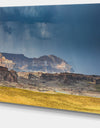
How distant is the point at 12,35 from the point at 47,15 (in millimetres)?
841

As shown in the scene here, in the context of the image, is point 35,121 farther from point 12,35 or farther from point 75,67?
point 12,35

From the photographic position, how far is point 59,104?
319cm

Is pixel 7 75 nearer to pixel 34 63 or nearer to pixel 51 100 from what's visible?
pixel 34 63

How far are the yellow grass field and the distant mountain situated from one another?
0.49m

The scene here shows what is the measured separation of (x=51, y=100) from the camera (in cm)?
323

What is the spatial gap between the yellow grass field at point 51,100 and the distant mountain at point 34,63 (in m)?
0.49

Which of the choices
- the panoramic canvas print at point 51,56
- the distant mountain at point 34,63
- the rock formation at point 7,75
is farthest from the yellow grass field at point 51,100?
the distant mountain at point 34,63

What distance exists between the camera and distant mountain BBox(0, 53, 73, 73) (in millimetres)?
3137

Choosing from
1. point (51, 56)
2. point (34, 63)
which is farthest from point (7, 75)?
point (51, 56)

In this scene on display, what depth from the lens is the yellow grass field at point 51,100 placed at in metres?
3.03

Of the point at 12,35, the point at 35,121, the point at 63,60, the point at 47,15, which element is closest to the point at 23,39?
the point at 12,35

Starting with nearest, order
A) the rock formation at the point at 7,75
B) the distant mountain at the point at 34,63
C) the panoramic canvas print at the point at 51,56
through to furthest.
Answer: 1. the panoramic canvas print at the point at 51,56
2. the distant mountain at the point at 34,63
3. the rock formation at the point at 7,75

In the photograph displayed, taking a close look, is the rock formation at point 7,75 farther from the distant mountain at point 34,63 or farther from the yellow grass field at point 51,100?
the yellow grass field at point 51,100

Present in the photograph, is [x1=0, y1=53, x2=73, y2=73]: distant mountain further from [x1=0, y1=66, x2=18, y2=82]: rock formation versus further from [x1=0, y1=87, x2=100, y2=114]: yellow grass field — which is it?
[x1=0, y1=87, x2=100, y2=114]: yellow grass field
